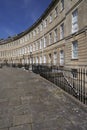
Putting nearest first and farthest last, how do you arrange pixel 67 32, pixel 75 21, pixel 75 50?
pixel 75 21
pixel 75 50
pixel 67 32

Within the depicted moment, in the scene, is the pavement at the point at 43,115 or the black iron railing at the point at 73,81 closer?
the pavement at the point at 43,115

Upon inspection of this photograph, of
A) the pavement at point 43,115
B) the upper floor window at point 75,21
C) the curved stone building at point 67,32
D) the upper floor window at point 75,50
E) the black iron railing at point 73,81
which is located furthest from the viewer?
the upper floor window at point 75,50

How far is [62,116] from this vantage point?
4195mm

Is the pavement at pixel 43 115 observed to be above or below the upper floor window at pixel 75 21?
below

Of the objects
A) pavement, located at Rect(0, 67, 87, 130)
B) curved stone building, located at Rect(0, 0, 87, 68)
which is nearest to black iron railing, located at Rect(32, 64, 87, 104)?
pavement, located at Rect(0, 67, 87, 130)

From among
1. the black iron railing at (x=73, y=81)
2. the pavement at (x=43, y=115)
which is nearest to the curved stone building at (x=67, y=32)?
the black iron railing at (x=73, y=81)

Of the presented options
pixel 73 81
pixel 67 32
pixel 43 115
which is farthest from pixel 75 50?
pixel 43 115

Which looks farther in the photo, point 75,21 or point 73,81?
point 75,21

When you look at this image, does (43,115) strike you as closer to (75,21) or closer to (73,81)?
(73,81)

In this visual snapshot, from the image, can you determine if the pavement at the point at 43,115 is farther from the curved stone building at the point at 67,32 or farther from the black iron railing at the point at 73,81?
the curved stone building at the point at 67,32

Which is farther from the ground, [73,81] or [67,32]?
[67,32]

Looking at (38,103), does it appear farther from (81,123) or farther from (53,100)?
(81,123)

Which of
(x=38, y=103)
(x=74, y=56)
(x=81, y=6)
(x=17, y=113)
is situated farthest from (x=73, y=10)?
(x=17, y=113)

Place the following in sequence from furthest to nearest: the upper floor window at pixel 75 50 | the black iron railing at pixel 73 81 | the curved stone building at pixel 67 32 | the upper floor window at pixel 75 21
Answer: the upper floor window at pixel 75 50
the upper floor window at pixel 75 21
the curved stone building at pixel 67 32
the black iron railing at pixel 73 81
